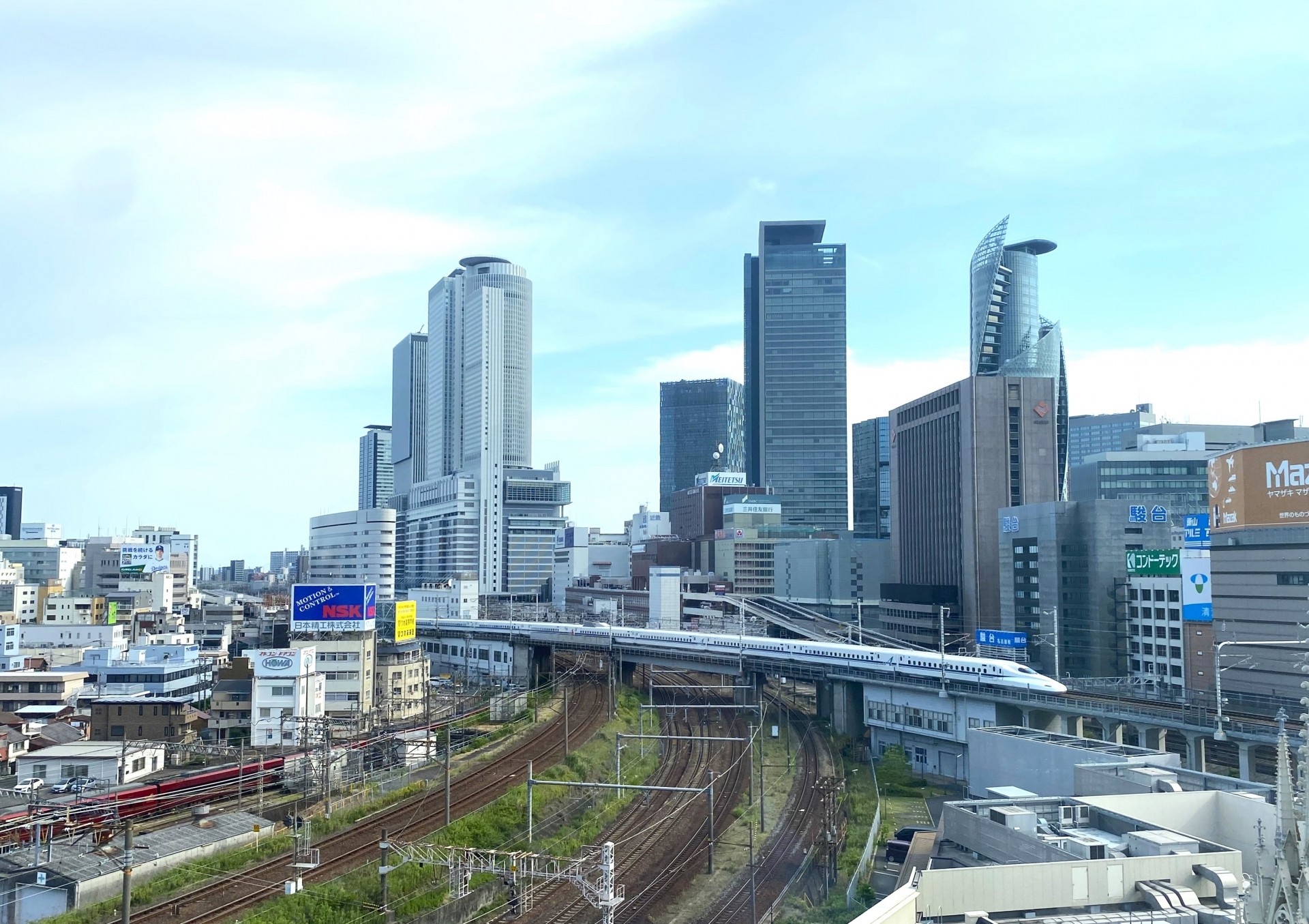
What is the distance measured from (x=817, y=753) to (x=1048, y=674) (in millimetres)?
18953

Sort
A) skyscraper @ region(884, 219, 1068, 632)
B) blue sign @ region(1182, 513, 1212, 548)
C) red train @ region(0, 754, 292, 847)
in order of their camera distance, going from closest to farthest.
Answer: red train @ region(0, 754, 292, 847), blue sign @ region(1182, 513, 1212, 548), skyscraper @ region(884, 219, 1068, 632)

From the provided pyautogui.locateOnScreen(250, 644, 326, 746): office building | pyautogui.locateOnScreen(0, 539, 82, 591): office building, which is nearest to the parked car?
pyautogui.locateOnScreen(250, 644, 326, 746): office building

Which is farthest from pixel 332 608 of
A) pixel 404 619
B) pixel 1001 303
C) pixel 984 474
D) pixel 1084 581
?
pixel 1001 303

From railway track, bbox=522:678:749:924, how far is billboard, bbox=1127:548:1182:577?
82.1 ft

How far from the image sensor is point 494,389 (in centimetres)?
14925

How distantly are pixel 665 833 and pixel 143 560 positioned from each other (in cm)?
7778

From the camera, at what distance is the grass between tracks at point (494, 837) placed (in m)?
23.7

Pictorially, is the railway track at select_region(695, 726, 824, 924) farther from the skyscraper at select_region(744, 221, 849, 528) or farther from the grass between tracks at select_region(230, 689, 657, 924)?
the skyscraper at select_region(744, 221, 849, 528)

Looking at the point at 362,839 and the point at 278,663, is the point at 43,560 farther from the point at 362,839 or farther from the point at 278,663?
the point at 362,839

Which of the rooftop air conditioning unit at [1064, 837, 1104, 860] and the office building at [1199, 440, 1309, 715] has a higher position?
the office building at [1199, 440, 1309, 715]

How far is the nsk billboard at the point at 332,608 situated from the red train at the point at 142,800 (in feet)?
44.6

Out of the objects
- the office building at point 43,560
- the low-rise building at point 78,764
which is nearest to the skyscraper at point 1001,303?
the low-rise building at point 78,764

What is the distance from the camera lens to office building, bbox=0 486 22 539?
173625 millimetres

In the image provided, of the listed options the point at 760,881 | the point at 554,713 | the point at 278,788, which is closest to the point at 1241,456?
the point at 760,881
